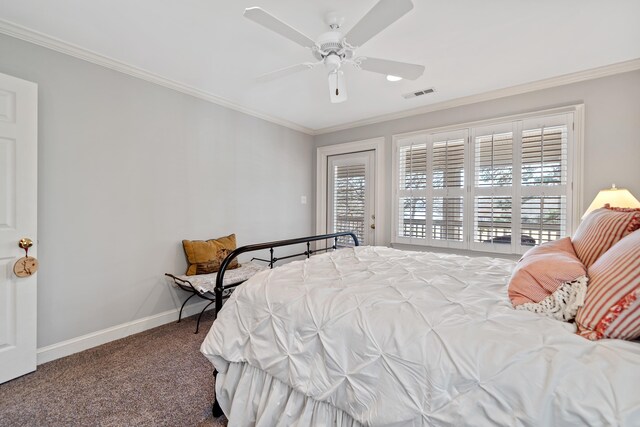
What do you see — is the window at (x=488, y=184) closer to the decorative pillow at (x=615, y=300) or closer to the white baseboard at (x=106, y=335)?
the decorative pillow at (x=615, y=300)

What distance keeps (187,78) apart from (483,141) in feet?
10.4

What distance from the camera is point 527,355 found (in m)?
0.85

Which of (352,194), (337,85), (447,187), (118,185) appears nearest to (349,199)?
(352,194)

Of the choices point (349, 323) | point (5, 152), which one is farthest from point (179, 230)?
point (349, 323)

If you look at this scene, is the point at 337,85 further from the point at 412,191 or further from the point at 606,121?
the point at 606,121

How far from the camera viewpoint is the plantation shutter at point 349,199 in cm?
422

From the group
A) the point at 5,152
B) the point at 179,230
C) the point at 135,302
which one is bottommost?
the point at 135,302

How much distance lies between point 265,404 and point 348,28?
2324 mm

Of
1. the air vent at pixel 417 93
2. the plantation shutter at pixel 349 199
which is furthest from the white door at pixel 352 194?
the air vent at pixel 417 93

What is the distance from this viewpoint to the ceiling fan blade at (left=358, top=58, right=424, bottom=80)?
1.89 metres

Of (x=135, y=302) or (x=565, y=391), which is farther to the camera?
(x=135, y=302)

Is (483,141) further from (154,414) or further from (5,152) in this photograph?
(5,152)

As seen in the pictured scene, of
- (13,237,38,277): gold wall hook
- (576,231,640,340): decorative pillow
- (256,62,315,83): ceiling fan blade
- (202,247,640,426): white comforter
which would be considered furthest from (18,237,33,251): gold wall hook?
(576,231,640,340): decorative pillow

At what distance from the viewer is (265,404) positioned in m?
1.34
